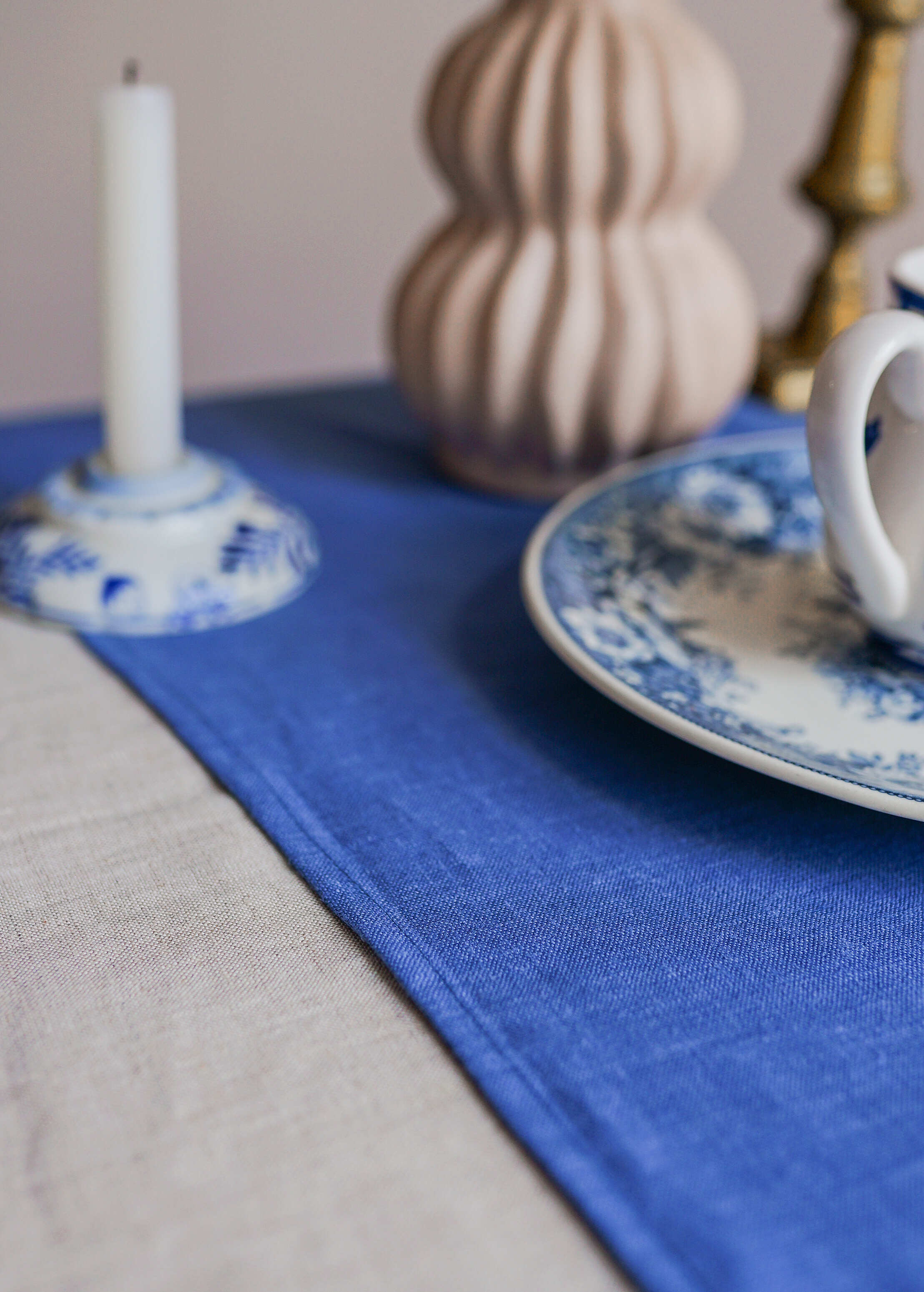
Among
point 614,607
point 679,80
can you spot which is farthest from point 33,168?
point 614,607

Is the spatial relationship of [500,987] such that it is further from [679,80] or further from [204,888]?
[679,80]

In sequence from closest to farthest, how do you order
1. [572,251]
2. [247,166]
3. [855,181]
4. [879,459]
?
1. [879,459]
2. [572,251]
3. [855,181]
4. [247,166]

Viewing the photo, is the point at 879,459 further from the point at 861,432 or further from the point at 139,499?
the point at 139,499

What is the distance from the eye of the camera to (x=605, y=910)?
28 centimetres

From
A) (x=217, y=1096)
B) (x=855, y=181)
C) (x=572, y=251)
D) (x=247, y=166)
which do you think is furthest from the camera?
(x=247, y=166)

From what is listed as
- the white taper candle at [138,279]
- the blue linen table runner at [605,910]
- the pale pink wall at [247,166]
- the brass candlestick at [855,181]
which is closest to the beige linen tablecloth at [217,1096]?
the blue linen table runner at [605,910]

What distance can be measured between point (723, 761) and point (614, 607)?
6cm

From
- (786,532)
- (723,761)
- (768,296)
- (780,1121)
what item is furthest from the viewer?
(768,296)

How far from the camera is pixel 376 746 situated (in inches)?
13.6

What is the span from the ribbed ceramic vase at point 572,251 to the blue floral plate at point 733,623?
0.13 ft

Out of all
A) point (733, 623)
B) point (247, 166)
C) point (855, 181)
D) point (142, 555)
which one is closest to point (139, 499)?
point (142, 555)

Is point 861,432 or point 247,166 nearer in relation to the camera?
point 861,432

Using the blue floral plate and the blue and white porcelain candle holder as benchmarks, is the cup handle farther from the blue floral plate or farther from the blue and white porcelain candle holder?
the blue and white porcelain candle holder

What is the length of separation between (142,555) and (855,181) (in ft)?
1.34
